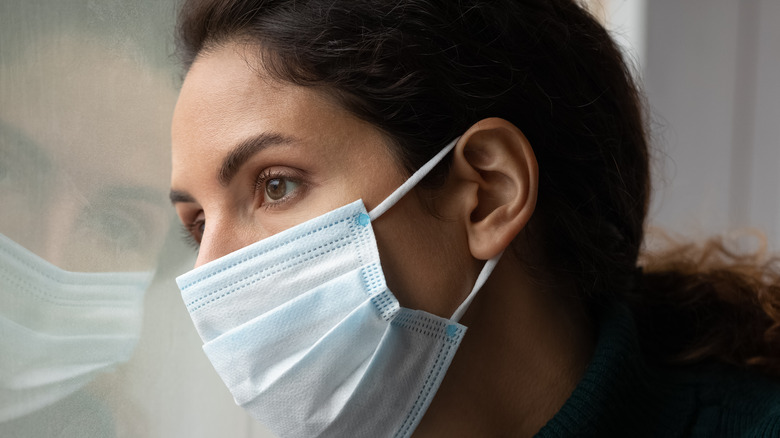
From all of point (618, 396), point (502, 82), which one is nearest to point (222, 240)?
point (502, 82)

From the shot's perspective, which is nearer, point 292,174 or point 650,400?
point 292,174

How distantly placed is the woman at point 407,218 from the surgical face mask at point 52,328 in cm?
13

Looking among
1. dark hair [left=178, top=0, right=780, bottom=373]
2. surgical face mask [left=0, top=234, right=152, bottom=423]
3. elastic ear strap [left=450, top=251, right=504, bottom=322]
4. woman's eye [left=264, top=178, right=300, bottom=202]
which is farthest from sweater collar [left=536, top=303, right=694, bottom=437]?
surgical face mask [left=0, top=234, right=152, bottom=423]

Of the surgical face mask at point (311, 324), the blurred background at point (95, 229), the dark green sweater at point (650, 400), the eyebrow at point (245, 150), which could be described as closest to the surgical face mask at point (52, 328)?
the blurred background at point (95, 229)

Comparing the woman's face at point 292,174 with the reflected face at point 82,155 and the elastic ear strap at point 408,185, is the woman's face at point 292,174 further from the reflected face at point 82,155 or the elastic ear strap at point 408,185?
the reflected face at point 82,155

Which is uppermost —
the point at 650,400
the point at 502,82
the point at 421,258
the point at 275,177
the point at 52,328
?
the point at 502,82

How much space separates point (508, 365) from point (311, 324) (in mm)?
379

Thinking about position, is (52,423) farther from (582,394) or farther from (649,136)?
(649,136)

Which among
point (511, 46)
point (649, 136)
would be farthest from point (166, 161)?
point (649, 136)

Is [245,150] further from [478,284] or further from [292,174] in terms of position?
[478,284]

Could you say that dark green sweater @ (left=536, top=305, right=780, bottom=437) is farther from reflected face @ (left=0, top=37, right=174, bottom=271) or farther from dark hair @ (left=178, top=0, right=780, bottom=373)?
reflected face @ (left=0, top=37, right=174, bottom=271)

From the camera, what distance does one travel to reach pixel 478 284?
109 centimetres

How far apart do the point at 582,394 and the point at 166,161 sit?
0.81 meters

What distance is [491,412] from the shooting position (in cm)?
119
